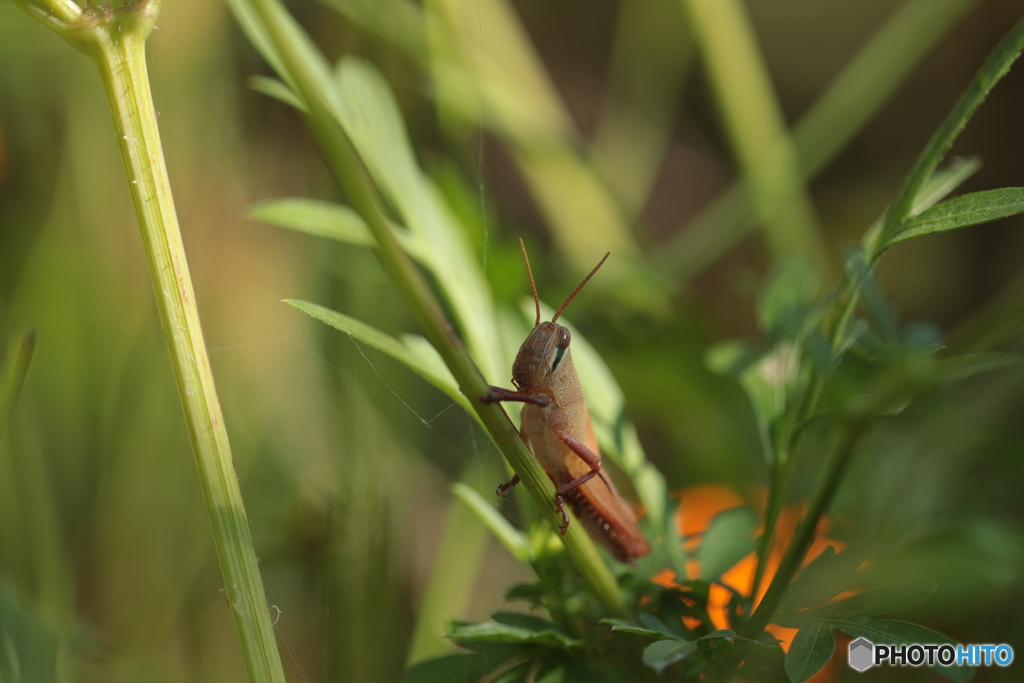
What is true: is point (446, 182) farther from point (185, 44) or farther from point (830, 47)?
point (830, 47)

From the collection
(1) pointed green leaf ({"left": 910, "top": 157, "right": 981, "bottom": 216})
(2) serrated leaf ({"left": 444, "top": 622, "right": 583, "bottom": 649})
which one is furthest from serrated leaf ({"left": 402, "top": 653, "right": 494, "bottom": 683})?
(1) pointed green leaf ({"left": 910, "top": 157, "right": 981, "bottom": 216})

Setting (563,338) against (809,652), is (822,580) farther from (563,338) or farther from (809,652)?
(563,338)

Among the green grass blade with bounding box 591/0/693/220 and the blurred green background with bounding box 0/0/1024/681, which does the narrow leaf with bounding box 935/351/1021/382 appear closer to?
the blurred green background with bounding box 0/0/1024/681

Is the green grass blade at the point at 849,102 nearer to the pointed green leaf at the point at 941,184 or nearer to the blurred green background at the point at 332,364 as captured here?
the blurred green background at the point at 332,364

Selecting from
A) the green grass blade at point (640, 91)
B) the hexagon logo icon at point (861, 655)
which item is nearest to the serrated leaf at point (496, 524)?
the hexagon logo icon at point (861, 655)

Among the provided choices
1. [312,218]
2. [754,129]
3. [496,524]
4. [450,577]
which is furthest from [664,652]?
[754,129]

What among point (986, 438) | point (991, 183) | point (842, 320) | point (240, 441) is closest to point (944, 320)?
point (991, 183)
